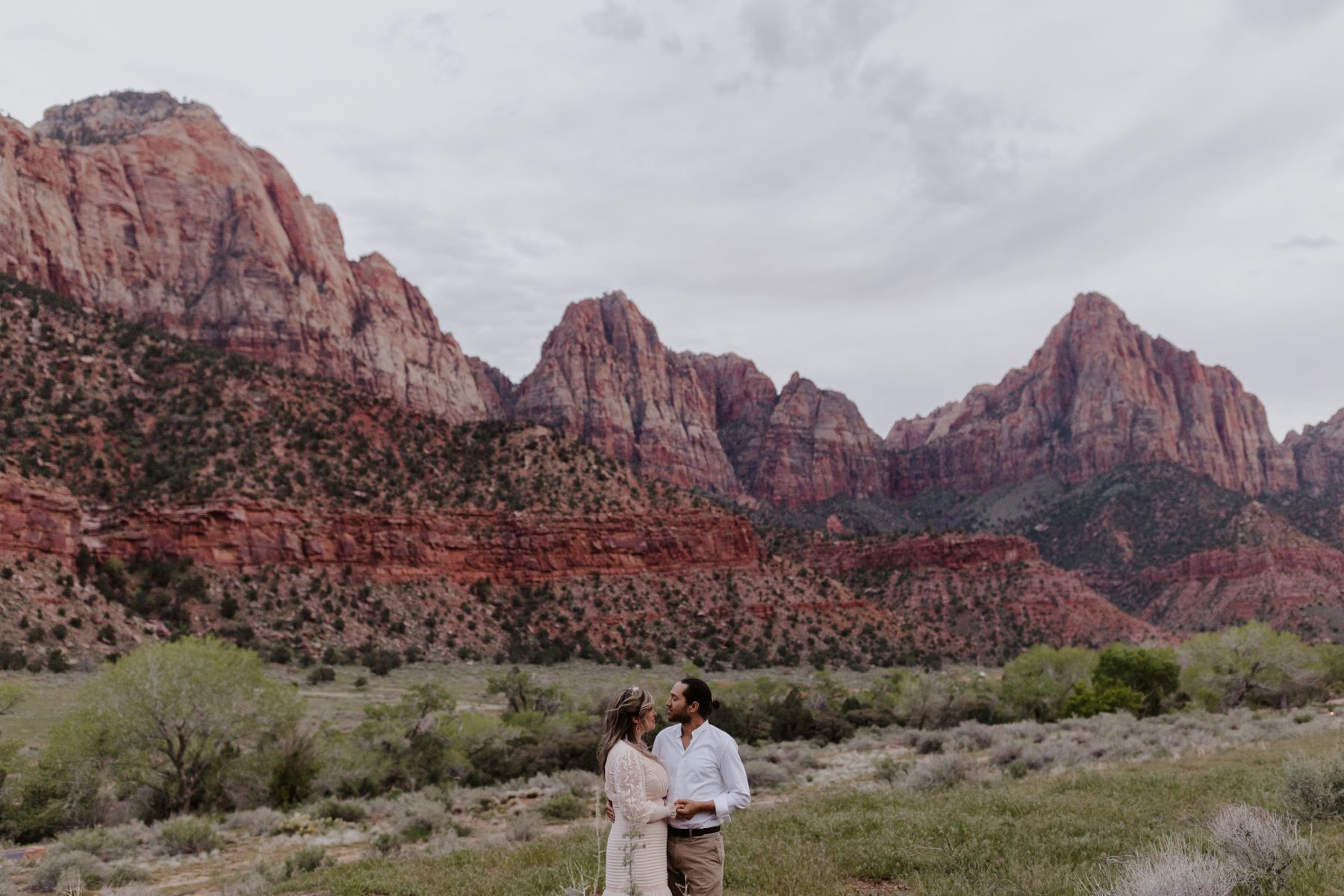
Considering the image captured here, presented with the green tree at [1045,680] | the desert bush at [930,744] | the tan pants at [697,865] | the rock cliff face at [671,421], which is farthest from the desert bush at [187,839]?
the rock cliff face at [671,421]

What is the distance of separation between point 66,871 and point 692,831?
11020mm

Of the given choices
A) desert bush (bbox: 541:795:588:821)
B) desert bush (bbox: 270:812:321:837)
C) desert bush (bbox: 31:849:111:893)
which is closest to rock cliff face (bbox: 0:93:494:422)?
desert bush (bbox: 270:812:321:837)

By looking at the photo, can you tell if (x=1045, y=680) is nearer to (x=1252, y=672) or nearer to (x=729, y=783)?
(x=1252, y=672)

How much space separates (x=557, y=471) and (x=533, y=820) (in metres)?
57.2

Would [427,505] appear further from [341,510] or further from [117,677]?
[117,677]

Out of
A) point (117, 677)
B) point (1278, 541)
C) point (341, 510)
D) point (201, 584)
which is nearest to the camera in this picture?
point (117, 677)

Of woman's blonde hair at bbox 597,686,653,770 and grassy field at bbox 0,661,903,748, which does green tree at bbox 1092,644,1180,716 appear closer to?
grassy field at bbox 0,661,903,748

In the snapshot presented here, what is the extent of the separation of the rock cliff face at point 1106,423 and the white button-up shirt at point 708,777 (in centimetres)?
16334

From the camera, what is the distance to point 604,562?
66250mm

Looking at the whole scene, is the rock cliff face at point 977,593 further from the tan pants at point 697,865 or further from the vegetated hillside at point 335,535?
the tan pants at point 697,865

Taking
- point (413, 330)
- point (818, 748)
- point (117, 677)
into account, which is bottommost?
point (818, 748)

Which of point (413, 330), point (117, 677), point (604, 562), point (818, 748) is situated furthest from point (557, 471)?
point (413, 330)

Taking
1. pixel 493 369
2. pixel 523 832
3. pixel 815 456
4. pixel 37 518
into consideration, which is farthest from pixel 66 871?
pixel 815 456

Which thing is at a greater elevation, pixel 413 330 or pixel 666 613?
pixel 413 330
